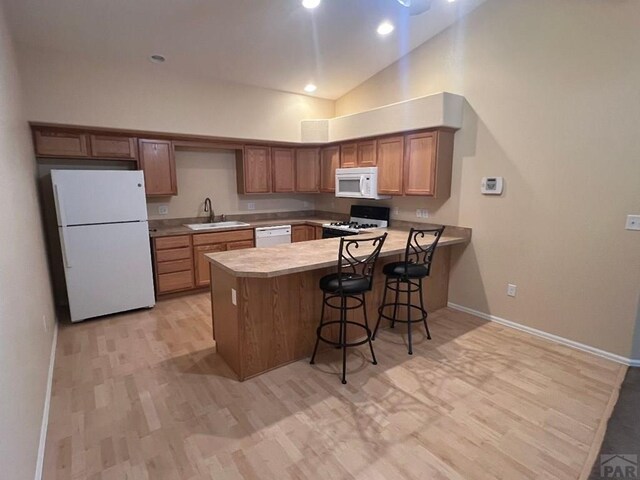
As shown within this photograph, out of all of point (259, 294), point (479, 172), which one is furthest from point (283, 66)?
point (259, 294)

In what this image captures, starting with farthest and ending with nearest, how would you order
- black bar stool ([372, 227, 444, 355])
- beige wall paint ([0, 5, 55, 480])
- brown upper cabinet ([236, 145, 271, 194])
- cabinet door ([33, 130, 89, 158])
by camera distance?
1. brown upper cabinet ([236, 145, 271, 194])
2. cabinet door ([33, 130, 89, 158])
3. black bar stool ([372, 227, 444, 355])
4. beige wall paint ([0, 5, 55, 480])

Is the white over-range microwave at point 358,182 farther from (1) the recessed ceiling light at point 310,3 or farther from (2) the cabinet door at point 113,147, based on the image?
(2) the cabinet door at point 113,147

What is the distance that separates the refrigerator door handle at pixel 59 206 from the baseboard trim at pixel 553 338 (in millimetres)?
4309

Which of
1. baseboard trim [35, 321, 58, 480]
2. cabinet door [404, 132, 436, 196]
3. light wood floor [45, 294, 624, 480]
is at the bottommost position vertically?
light wood floor [45, 294, 624, 480]

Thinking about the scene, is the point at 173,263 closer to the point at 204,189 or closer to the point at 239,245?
the point at 239,245

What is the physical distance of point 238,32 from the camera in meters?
3.36

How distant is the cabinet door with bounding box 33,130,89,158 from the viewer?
3525mm

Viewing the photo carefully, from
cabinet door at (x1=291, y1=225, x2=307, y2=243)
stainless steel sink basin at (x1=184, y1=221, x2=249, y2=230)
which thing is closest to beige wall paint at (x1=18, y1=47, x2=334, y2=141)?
stainless steel sink basin at (x1=184, y1=221, x2=249, y2=230)

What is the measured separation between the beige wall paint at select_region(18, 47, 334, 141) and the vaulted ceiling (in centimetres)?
12

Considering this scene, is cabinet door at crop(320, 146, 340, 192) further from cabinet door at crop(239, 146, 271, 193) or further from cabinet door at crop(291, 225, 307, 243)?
cabinet door at crop(239, 146, 271, 193)

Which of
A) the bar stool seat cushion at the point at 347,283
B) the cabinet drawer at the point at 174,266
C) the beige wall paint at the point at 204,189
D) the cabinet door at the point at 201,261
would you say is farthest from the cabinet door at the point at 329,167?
the bar stool seat cushion at the point at 347,283

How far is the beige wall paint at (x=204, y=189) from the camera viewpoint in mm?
4734

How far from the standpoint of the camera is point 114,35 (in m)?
3.18

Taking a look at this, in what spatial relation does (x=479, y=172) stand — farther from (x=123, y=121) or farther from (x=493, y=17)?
(x=123, y=121)
